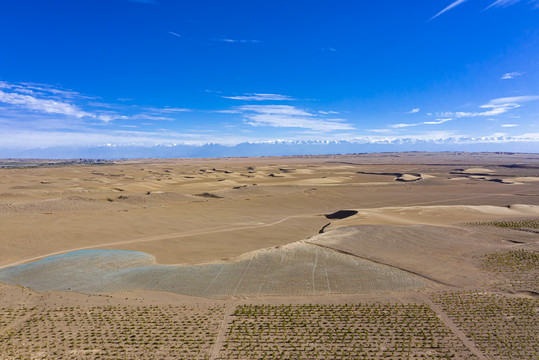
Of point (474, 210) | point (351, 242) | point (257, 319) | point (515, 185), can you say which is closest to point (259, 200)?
point (351, 242)

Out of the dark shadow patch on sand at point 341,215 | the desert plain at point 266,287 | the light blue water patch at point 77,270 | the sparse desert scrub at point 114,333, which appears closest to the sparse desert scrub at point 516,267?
the desert plain at point 266,287

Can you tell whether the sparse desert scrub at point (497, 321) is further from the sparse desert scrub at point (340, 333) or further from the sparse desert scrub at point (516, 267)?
the sparse desert scrub at point (516, 267)

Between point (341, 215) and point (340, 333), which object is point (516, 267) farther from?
point (341, 215)

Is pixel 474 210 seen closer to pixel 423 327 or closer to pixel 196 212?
pixel 423 327

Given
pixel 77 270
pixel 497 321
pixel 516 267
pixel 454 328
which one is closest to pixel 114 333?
pixel 77 270

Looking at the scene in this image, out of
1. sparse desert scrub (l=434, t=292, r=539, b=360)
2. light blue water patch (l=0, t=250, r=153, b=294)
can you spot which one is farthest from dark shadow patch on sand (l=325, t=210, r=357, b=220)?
light blue water patch (l=0, t=250, r=153, b=294)
